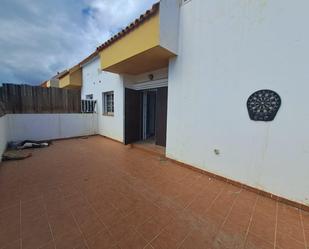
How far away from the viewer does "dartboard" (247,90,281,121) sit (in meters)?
2.20

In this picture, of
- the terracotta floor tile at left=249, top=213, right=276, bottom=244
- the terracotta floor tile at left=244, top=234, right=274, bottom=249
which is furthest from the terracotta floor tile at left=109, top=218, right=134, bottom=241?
the terracotta floor tile at left=249, top=213, right=276, bottom=244

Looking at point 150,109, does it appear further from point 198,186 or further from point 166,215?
point 166,215

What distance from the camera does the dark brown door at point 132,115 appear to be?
213 inches

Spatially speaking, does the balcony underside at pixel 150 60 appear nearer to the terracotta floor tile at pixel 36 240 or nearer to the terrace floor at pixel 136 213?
the terrace floor at pixel 136 213

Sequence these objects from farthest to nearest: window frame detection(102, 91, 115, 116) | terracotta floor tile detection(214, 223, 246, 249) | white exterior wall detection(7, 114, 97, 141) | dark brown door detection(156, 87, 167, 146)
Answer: window frame detection(102, 91, 115, 116), white exterior wall detection(7, 114, 97, 141), dark brown door detection(156, 87, 167, 146), terracotta floor tile detection(214, 223, 246, 249)

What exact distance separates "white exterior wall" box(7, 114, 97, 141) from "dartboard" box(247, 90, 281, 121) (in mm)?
7190

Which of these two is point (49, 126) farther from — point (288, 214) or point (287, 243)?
point (288, 214)

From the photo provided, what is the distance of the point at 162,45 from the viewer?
3.07 metres

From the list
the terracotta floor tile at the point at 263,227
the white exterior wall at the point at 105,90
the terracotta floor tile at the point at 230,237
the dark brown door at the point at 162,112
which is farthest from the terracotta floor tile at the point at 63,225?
the white exterior wall at the point at 105,90

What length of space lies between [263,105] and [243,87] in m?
0.48

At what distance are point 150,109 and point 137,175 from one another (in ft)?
12.9

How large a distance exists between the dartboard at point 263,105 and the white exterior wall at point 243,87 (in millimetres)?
75

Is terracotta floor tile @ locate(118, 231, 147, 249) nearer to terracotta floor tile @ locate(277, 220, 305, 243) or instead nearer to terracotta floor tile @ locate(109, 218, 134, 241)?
terracotta floor tile @ locate(109, 218, 134, 241)

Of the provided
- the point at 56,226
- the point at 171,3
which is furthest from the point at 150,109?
the point at 56,226
